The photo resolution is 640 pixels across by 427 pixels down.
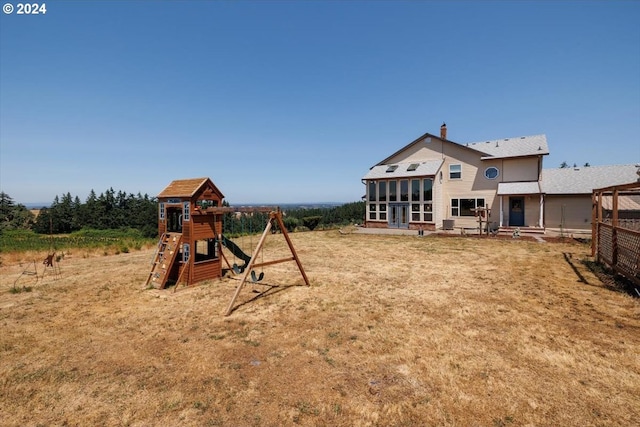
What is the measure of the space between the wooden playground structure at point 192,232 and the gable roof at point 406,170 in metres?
18.6

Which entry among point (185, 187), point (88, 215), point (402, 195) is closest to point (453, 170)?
point (402, 195)

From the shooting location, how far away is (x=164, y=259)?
10648 mm

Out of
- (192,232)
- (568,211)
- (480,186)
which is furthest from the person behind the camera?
(480,186)

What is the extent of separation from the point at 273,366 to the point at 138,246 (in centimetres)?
2272

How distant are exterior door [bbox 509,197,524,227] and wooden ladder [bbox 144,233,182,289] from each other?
2558cm

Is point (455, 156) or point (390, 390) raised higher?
point (455, 156)

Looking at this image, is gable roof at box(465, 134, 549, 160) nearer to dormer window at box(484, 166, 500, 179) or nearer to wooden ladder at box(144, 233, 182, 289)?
dormer window at box(484, 166, 500, 179)

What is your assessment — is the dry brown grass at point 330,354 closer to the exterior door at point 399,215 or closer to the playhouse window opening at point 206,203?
the playhouse window opening at point 206,203

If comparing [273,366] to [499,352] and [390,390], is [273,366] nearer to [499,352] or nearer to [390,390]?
[390,390]

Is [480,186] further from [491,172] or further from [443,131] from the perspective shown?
[443,131]

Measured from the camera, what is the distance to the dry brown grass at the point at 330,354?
405 centimetres

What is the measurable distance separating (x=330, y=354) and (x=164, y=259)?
8024 millimetres

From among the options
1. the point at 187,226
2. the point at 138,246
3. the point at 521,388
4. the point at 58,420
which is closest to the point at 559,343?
the point at 521,388

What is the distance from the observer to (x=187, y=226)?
33.9 feet
